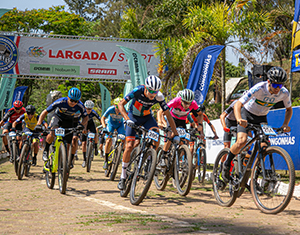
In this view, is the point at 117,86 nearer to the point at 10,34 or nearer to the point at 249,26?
the point at 10,34

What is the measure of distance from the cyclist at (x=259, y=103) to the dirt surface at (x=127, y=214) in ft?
3.27

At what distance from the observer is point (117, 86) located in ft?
133

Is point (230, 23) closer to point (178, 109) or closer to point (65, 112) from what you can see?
point (178, 109)

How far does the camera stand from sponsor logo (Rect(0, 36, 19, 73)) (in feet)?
68.7

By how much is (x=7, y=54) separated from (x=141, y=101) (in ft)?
53.1

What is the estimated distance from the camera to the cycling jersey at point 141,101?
283 inches

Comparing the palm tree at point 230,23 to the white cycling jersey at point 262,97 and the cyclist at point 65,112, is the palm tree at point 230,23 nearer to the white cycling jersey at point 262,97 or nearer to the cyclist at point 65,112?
the cyclist at point 65,112

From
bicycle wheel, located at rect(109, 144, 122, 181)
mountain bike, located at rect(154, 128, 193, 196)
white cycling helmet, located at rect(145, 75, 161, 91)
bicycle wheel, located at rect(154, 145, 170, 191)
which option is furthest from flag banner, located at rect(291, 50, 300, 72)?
white cycling helmet, located at rect(145, 75, 161, 91)

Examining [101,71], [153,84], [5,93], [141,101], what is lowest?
[141,101]

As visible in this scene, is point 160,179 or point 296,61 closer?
point 160,179

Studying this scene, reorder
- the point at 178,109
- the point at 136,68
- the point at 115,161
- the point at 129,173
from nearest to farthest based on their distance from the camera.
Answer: the point at 129,173 < the point at 178,109 < the point at 115,161 < the point at 136,68

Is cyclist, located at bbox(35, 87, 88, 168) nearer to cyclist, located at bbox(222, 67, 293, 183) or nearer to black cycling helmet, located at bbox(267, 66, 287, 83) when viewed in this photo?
cyclist, located at bbox(222, 67, 293, 183)

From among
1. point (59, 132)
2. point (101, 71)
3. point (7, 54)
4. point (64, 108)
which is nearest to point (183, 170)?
point (59, 132)

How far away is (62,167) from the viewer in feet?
25.0
